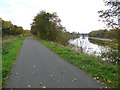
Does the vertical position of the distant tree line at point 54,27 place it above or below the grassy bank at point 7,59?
above

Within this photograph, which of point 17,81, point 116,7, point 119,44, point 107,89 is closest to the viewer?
point 107,89

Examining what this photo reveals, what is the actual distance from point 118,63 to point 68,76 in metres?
4.07

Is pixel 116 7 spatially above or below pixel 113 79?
above

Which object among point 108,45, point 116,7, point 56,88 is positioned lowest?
point 56,88

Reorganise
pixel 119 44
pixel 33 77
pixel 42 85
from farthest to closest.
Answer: pixel 119 44 → pixel 33 77 → pixel 42 85

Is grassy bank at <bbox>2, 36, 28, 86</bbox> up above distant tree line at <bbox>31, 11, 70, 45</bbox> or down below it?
below

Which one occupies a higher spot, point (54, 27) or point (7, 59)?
point (54, 27)

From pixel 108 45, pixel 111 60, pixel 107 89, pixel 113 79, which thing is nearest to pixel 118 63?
pixel 111 60

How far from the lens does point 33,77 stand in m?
3.86

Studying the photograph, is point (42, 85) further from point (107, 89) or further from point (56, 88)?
point (107, 89)

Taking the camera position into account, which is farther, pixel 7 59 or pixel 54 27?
pixel 54 27

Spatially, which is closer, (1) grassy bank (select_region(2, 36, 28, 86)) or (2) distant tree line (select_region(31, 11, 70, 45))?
(1) grassy bank (select_region(2, 36, 28, 86))

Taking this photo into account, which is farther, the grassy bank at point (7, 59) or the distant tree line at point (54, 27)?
the distant tree line at point (54, 27)

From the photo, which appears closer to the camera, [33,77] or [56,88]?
[56,88]
